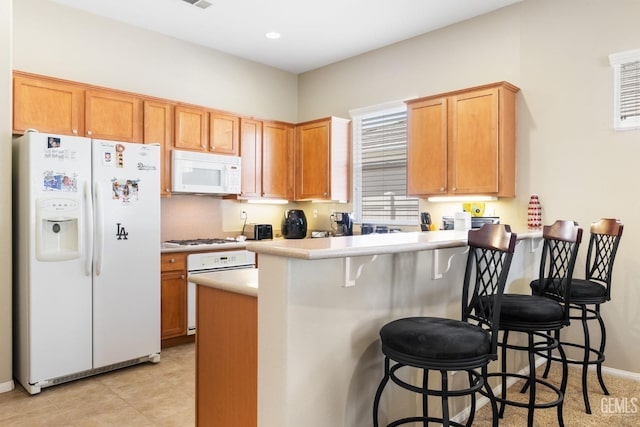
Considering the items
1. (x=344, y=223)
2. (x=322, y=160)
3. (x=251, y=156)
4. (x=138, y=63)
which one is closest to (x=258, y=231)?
(x=251, y=156)

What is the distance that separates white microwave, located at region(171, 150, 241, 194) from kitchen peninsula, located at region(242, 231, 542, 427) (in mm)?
2789

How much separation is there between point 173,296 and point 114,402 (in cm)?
122

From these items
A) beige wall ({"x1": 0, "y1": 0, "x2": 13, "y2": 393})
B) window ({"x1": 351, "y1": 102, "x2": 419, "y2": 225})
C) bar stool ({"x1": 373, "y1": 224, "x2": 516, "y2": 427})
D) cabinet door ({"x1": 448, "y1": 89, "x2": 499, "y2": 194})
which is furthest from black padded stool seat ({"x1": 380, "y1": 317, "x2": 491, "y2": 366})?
window ({"x1": 351, "y1": 102, "x2": 419, "y2": 225})

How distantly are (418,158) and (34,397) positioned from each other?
3689 mm

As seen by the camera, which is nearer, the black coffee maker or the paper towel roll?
the paper towel roll

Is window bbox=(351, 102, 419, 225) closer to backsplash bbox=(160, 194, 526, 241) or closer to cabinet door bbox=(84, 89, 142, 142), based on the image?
backsplash bbox=(160, 194, 526, 241)

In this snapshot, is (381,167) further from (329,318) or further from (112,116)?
(329,318)

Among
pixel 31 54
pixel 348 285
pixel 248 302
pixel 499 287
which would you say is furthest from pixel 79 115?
pixel 499 287

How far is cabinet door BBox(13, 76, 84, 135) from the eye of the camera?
11.3 ft

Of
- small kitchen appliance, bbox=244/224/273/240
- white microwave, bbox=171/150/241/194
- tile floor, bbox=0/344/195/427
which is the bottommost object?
tile floor, bbox=0/344/195/427

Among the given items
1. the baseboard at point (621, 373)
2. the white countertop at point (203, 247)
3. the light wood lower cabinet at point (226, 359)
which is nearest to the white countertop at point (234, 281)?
the light wood lower cabinet at point (226, 359)

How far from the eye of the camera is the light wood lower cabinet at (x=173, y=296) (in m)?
3.96

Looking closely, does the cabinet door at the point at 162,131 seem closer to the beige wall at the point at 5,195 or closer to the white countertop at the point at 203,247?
the white countertop at the point at 203,247

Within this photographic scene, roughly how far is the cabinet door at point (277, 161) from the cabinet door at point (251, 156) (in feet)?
0.22
